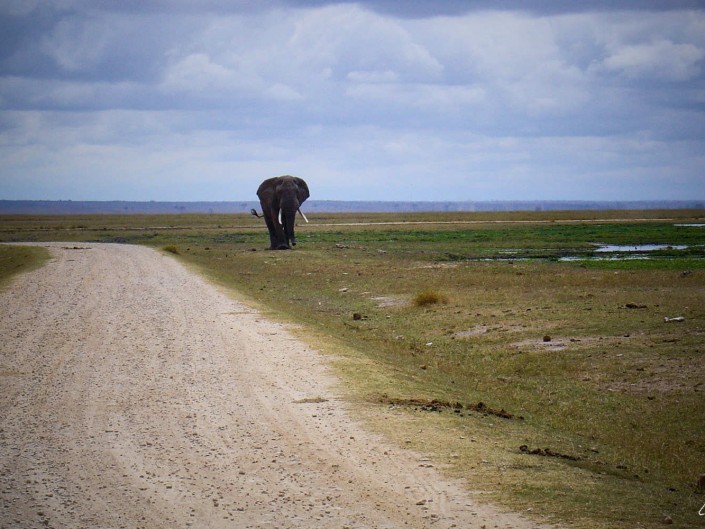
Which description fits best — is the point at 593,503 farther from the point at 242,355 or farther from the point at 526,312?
the point at 526,312

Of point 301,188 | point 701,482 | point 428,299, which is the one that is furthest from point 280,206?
point 701,482

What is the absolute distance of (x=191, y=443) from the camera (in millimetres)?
8703

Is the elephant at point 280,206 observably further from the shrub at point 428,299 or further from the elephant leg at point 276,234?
the shrub at point 428,299

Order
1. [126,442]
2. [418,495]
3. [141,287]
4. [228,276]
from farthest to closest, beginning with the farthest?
[228,276], [141,287], [126,442], [418,495]

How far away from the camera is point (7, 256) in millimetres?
38938

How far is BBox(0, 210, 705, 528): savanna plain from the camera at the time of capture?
822cm

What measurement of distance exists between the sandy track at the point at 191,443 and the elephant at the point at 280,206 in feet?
94.4

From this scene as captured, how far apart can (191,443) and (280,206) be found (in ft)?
121

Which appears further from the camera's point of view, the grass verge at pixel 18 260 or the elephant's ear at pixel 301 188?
the elephant's ear at pixel 301 188

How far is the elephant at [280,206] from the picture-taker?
147 feet

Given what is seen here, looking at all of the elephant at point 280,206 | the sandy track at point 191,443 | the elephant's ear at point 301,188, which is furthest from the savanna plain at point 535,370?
the elephant's ear at point 301,188

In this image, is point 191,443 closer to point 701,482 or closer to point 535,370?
point 701,482

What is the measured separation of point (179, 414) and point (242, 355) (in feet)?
12.4

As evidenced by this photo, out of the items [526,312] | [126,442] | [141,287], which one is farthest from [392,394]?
[141,287]
